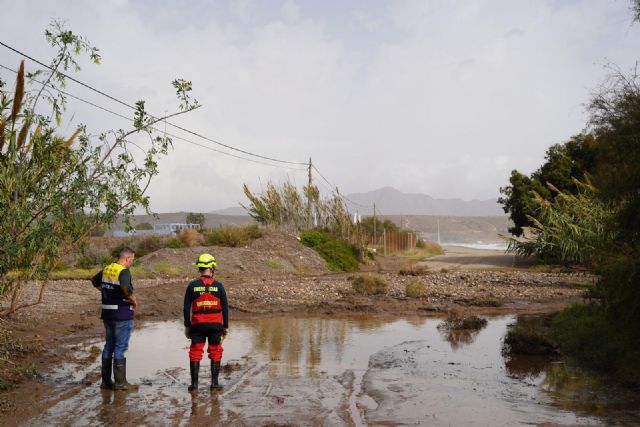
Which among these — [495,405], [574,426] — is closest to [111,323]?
[495,405]

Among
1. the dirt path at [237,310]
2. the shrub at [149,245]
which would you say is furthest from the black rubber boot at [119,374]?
the shrub at [149,245]

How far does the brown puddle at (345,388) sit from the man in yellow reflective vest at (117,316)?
11.8 inches

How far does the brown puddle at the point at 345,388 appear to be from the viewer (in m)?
8.12

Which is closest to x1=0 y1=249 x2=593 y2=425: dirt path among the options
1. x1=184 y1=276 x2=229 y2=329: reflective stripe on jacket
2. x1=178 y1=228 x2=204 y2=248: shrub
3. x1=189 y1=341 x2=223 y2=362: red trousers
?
x1=189 y1=341 x2=223 y2=362: red trousers

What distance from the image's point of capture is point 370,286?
925 inches

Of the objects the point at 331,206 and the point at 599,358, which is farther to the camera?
the point at 331,206

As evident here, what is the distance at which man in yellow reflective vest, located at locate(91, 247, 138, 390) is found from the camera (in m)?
9.43

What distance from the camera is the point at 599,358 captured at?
38.6 feet

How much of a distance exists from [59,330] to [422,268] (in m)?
23.0

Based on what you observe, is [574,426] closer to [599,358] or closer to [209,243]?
[599,358]

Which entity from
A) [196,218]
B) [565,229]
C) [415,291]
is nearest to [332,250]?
[565,229]

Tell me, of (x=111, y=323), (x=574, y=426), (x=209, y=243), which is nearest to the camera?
(x=574, y=426)

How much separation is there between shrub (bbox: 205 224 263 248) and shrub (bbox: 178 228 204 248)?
0.42 metres

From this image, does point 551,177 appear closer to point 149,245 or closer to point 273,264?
point 273,264
